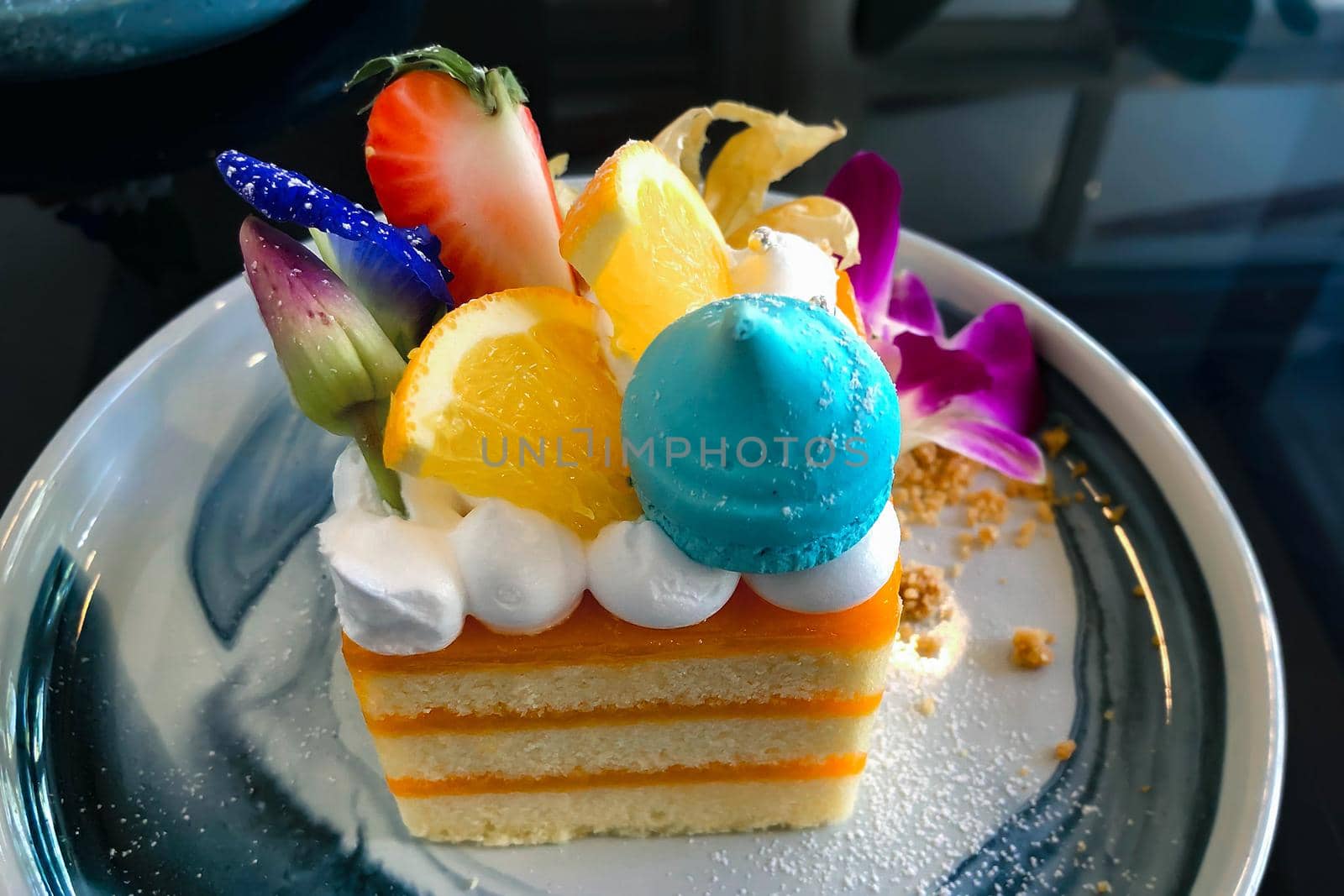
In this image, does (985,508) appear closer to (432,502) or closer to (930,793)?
(930,793)

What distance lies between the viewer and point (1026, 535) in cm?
138

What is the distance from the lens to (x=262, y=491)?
142cm

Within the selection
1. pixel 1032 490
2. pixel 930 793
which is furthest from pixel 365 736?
pixel 1032 490

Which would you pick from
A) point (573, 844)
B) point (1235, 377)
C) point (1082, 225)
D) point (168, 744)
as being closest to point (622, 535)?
point (573, 844)

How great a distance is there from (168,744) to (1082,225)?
1.86 m

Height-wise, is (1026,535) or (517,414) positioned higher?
(517,414)

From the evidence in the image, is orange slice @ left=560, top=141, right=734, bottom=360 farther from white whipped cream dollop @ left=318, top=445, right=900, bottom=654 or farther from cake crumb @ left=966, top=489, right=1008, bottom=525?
cake crumb @ left=966, top=489, right=1008, bottom=525

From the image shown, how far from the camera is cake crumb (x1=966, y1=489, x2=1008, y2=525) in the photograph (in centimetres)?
141

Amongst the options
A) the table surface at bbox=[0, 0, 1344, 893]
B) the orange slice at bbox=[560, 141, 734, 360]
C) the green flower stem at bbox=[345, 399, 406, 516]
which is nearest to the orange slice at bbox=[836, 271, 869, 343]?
the orange slice at bbox=[560, 141, 734, 360]

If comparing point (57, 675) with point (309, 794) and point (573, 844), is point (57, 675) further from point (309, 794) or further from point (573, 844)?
point (573, 844)

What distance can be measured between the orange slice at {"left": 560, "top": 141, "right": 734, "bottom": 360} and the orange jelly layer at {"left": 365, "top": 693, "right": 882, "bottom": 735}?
1.25 ft

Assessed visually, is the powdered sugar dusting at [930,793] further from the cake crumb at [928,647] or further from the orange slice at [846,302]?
the orange slice at [846,302]

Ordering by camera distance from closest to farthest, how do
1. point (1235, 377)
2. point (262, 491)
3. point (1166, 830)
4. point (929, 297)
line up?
point (1166, 830) < point (262, 491) < point (929, 297) < point (1235, 377)

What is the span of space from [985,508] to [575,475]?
0.75 m
